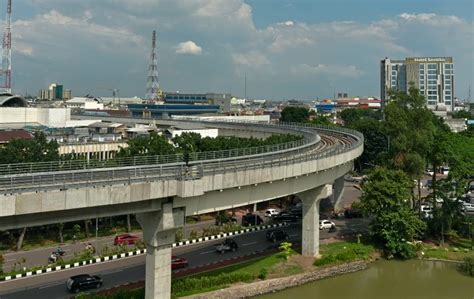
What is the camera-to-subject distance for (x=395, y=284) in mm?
31312

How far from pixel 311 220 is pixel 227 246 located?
6.43 meters

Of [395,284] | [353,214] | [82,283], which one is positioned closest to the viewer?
[82,283]

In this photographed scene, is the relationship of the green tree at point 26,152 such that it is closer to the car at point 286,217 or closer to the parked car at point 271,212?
the parked car at point 271,212

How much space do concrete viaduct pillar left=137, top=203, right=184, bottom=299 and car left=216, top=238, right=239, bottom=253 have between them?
11071 millimetres

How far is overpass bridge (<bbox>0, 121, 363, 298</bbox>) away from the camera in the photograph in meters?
17.2

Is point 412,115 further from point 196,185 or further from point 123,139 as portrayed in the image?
point 123,139

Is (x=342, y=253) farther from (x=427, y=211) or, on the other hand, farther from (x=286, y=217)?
(x=427, y=211)

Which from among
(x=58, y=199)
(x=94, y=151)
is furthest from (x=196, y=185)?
(x=94, y=151)

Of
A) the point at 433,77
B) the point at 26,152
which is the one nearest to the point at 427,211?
the point at 26,152

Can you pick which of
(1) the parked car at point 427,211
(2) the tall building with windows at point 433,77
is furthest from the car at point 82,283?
(2) the tall building with windows at point 433,77

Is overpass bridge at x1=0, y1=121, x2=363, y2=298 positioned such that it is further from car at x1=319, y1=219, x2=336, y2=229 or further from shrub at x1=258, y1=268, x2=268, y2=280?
car at x1=319, y1=219, x2=336, y2=229

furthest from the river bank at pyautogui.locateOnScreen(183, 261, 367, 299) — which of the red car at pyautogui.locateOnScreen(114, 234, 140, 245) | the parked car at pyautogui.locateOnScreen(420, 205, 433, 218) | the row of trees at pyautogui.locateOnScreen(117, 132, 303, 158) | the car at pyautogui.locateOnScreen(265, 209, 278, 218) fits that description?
the row of trees at pyautogui.locateOnScreen(117, 132, 303, 158)

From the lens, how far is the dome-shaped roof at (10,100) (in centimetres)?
7350

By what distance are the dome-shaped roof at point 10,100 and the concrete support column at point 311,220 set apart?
59.0m
